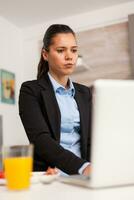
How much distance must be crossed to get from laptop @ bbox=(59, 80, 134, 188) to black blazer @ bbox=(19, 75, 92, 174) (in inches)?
18.0

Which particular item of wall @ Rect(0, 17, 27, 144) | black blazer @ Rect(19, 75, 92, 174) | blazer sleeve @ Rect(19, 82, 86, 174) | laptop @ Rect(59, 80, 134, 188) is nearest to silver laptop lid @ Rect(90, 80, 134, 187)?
laptop @ Rect(59, 80, 134, 188)

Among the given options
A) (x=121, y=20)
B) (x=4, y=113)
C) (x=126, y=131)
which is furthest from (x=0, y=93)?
(x=126, y=131)

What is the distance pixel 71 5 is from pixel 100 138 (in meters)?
3.31

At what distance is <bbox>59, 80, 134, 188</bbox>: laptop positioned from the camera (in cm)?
73

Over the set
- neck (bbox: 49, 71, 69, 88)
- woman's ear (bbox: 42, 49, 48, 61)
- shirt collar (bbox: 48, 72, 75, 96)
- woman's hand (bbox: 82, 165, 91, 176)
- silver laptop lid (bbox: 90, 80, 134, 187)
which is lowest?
woman's hand (bbox: 82, 165, 91, 176)

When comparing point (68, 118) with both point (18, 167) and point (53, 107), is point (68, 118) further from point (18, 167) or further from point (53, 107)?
point (18, 167)

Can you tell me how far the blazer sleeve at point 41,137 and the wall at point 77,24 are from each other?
8.47 feet

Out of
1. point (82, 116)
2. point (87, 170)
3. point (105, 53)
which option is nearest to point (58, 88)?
point (82, 116)

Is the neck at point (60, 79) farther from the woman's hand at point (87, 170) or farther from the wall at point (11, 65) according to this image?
the wall at point (11, 65)

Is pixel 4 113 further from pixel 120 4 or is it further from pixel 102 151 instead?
pixel 102 151

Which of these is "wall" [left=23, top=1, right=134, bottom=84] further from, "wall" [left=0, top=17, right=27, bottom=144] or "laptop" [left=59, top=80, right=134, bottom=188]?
"laptop" [left=59, top=80, right=134, bottom=188]

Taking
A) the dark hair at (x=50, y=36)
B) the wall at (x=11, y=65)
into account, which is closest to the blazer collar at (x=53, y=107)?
the dark hair at (x=50, y=36)

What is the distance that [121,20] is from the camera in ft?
12.7

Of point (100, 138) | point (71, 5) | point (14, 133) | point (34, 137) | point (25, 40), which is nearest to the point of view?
point (100, 138)
